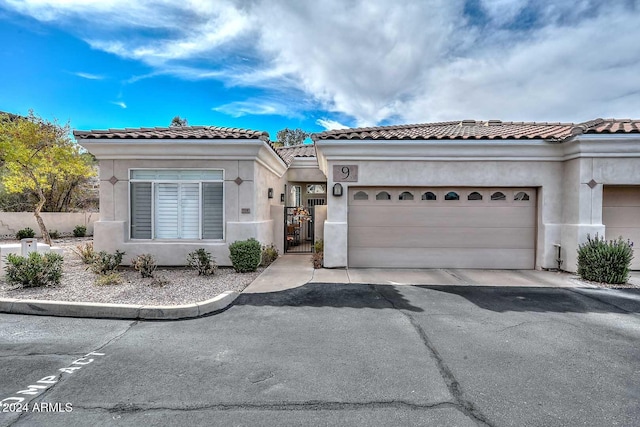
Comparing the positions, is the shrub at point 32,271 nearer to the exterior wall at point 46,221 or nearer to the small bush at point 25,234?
the small bush at point 25,234

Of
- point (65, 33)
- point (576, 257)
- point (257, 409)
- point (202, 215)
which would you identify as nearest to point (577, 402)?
point (257, 409)

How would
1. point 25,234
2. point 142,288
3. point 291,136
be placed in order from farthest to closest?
point 291,136 → point 25,234 → point 142,288

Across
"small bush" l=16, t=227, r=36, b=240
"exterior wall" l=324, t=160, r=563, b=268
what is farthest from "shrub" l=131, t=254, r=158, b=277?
"small bush" l=16, t=227, r=36, b=240

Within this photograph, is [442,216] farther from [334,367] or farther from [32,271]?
[32,271]

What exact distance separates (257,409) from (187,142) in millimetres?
7962

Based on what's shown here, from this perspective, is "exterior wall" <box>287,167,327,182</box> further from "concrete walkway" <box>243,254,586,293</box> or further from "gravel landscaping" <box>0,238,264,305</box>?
"gravel landscaping" <box>0,238,264,305</box>

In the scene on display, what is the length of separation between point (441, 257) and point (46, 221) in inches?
885

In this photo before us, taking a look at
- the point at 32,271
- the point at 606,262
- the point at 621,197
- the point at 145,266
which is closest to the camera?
the point at 32,271

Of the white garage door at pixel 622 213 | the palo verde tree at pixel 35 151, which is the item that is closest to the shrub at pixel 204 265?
the palo verde tree at pixel 35 151

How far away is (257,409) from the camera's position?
2.87 meters

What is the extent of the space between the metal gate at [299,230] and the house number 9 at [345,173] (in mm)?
3520

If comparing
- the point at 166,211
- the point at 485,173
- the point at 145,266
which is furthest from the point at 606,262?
the point at 166,211

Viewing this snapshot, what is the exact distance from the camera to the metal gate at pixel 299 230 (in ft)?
42.2

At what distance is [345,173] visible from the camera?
9.29m
